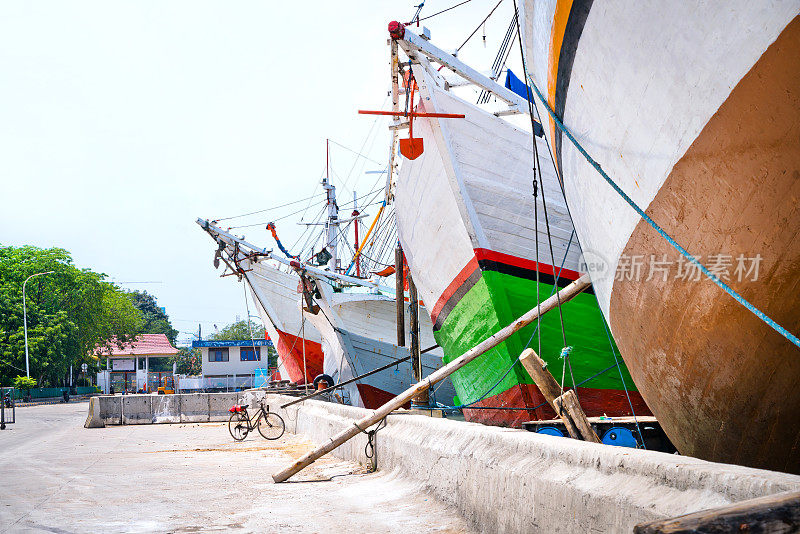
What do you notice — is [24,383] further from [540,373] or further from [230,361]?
[540,373]

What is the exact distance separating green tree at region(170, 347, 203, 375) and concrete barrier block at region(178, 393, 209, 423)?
59097mm

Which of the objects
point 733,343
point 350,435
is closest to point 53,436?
point 350,435

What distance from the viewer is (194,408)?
17.7m

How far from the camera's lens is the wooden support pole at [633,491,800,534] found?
66.4 inches

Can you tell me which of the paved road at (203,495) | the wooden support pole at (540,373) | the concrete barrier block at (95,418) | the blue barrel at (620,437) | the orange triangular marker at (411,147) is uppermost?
the orange triangular marker at (411,147)

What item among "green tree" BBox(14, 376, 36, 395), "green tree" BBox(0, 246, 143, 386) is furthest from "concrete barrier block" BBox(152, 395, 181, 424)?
"green tree" BBox(0, 246, 143, 386)

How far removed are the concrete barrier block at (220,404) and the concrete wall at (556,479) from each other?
43.2 feet

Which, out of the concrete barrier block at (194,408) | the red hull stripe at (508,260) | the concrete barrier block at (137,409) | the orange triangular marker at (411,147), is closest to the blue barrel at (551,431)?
the red hull stripe at (508,260)

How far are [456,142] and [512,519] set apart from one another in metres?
5.43

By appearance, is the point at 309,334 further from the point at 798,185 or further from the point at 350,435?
the point at 798,185

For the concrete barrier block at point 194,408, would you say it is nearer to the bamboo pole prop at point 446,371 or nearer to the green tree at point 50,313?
the bamboo pole prop at point 446,371

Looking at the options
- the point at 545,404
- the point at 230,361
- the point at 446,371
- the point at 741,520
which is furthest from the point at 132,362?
the point at 741,520

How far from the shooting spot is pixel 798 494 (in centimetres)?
177

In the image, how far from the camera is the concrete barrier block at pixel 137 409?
56.4 ft
